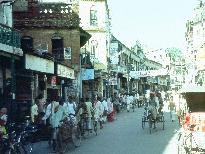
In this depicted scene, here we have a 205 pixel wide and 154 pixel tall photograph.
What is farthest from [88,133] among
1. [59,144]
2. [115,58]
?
[115,58]

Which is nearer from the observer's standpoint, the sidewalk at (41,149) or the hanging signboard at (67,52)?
the sidewalk at (41,149)

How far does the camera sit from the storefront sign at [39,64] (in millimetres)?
20906

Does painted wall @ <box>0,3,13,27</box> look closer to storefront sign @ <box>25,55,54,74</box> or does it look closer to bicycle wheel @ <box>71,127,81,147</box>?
storefront sign @ <box>25,55,54,74</box>

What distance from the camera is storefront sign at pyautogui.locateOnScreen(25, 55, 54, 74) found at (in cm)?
2091

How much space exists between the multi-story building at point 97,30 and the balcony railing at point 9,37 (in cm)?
3114

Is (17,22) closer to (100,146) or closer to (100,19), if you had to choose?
(100,19)

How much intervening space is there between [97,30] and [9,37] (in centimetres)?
3277

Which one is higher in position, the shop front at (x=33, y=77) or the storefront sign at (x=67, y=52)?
the storefront sign at (x=67, y=52)

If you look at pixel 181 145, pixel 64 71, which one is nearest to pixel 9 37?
pixel 181 145

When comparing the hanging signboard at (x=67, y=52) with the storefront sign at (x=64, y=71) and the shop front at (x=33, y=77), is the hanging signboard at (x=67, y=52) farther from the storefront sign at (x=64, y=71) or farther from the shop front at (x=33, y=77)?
the shop front at (x=33, y=77)

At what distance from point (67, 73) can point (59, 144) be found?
13746 millimetres

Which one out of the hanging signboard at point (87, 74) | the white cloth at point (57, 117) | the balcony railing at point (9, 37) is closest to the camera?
the white cloth at point (57, 117)

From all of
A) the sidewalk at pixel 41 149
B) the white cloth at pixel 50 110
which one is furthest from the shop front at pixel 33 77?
the sidewalk at pixel 41 149

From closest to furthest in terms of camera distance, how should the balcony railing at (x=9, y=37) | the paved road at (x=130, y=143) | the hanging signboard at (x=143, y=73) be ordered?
the paved road at (x=130, y=143) < the balcony railing at (x=9, y=37) < the hanging signboard at (x=143, y=73)
